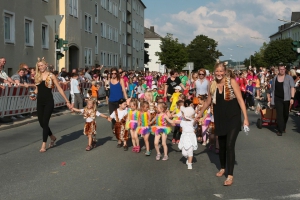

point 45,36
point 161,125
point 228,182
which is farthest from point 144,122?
point 45,36

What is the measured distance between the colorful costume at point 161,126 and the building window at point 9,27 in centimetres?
Result: 1837

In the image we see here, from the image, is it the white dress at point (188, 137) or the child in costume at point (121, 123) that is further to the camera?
the child in costume at point (121, 123)

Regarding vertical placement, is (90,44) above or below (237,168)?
above

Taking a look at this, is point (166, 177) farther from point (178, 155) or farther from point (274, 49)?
point (274, 49)

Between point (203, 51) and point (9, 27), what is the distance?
120m

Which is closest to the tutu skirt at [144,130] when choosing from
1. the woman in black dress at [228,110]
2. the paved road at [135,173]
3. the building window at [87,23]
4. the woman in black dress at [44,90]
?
the paved road at [135,173]

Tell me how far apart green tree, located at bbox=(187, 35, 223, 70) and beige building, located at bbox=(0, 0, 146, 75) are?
64.5 meters

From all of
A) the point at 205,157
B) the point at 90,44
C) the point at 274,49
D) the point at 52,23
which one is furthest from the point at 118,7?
the point at 205,157

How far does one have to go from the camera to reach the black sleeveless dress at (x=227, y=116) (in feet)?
23.4

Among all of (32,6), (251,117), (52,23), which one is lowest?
(251,117)

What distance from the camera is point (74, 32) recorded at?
128 ft

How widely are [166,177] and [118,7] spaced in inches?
2343

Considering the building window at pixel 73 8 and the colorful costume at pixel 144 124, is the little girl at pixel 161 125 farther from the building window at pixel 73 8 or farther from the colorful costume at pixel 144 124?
the building window at pixel 73 8

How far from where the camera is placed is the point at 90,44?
4703 cm
